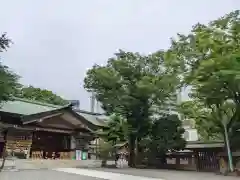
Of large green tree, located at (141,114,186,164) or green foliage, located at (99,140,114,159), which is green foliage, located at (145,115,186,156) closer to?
large green tree, located at (141,114,186,164)

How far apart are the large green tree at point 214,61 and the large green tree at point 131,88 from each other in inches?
138

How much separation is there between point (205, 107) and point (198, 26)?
586 cm

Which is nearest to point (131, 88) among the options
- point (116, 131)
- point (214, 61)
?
point (116, 131)

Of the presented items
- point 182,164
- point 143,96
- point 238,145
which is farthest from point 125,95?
point 238,145

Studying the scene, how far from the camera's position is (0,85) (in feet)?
44.2

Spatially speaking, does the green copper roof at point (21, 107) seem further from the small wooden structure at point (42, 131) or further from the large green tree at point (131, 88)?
the large green tree at point (131, 88)

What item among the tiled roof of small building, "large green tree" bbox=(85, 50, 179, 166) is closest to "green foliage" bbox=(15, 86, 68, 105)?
the tiled roof of small building

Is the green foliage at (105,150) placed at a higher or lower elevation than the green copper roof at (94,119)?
lower

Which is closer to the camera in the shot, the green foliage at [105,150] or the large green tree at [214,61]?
the large green tree at [214,61]

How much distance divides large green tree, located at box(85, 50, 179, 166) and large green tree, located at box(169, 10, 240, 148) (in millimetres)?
3494

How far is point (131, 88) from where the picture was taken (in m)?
23.5

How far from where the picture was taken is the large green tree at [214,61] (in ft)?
53.3

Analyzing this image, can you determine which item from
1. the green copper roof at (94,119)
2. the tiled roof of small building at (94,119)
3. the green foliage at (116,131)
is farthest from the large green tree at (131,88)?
the tiled roof of small building at (94,119)

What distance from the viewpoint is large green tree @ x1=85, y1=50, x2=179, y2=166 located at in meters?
23.3
